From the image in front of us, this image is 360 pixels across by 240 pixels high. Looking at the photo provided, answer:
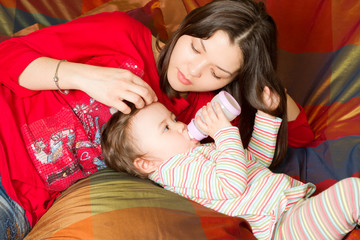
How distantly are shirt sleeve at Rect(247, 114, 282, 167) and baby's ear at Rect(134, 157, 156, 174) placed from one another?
42cm

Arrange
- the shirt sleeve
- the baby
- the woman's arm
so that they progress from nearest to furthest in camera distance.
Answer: the baby, the woman's arm, the shirt sleeve

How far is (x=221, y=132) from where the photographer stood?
4.44 ft

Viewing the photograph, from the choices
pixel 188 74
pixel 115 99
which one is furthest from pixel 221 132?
pixel 115 99

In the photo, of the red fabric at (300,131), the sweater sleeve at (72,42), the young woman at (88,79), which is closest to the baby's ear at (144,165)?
the young woman at (88,79)

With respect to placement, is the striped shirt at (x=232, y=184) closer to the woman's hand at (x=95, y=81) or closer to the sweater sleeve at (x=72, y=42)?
the woman's hand at (x=95, y=81)

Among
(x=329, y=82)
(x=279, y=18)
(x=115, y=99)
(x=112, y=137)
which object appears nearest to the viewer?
(x=115, y=99)

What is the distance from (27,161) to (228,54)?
33.9 inches

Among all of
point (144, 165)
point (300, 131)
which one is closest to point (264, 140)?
point (300, 131)

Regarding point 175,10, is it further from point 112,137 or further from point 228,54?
point 112,137

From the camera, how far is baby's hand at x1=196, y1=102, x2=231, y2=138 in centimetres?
137

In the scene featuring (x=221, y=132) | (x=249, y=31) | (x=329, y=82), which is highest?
(x=249, y=31)

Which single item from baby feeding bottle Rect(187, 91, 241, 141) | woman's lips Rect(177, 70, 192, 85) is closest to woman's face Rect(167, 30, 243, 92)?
woman's lips Rect(177, 70, 192, 85)

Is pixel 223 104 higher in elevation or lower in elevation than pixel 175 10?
lower

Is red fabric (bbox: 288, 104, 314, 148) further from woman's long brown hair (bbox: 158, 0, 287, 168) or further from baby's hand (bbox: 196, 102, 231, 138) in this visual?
baby's hand (bbox: 196, 102, 231, 138)
